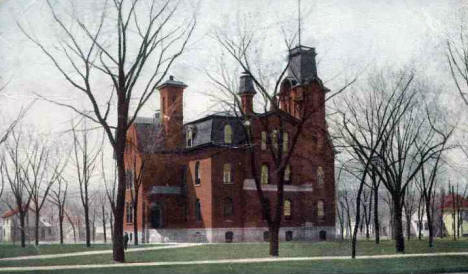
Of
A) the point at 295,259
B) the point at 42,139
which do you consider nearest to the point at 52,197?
the point at 42,139

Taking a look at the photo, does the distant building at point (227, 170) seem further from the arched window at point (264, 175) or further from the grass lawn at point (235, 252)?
the grass lawn at point (235, 252)

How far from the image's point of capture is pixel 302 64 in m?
14.9

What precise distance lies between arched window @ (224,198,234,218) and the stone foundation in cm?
50

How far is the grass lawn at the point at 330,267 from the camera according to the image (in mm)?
12484

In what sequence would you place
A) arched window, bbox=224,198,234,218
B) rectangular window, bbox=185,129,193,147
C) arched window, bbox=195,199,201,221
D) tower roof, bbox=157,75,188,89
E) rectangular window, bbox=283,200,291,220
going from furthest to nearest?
1. arched window, bbox=195,199,201,221
2. arched window, bbox=224,198,234,218
3. rectangular window, bbox=283,200,291,220
4. rectangular window, bbox=185,129,193,147
5. tower roof, bbox=157,75,188,89

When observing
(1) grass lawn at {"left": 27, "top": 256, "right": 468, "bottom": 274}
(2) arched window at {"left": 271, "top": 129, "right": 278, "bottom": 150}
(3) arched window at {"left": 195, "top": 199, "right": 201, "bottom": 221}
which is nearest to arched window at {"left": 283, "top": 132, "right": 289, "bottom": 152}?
(2) arched window at {"left": 271, "top": 129, "right": 278, "bottom": 150}

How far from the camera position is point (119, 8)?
40.5ft

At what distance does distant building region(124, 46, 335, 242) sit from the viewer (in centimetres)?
1608

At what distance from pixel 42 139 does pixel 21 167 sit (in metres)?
1.58

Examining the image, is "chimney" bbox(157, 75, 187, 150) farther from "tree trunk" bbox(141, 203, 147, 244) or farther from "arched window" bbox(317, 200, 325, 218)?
"tree trunk" bbox(141, 203, 147, 244)

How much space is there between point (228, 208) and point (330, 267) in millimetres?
7795

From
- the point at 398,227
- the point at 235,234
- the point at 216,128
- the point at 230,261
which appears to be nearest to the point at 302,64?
the point at 216,128

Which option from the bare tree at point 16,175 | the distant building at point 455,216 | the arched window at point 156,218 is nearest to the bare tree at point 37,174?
the bare tree at point 16,175

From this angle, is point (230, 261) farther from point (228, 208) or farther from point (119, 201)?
point (228, 208)
